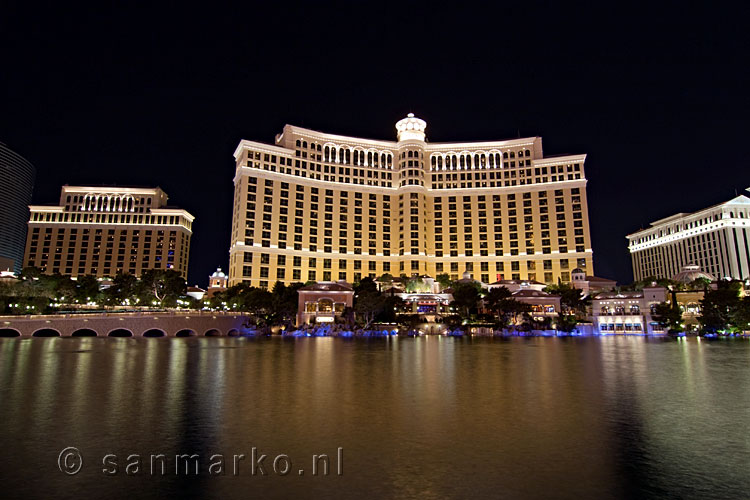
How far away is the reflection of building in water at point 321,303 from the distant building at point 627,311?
52.3m

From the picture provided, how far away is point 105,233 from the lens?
532 feet


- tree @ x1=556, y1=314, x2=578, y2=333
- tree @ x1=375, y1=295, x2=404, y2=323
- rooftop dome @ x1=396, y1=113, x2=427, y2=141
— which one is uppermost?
rooftop dome @ x1=396, y1=113, x2=427, y2=141

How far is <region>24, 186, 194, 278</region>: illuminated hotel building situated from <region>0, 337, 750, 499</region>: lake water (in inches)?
5955

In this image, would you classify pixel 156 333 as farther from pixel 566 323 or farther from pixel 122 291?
pixel 566 323

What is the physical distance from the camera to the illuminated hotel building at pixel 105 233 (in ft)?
520

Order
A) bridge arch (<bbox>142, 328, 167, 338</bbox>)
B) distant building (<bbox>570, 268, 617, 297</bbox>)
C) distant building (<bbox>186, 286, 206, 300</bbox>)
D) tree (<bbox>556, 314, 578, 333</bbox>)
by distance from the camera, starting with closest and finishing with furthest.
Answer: bridge arch (<bbox>142, 328, 167, 338</bbox>) < tree (<bbox>556, 314, 578, 333</bbox>) < distant building (<bbox>570, 268, 617, 297</bbox>) < distant building (<bbox>186, 286, 206, 300</bbox>)

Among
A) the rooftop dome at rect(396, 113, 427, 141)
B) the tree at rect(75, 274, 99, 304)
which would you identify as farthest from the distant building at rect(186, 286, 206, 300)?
the rooftop dome at rect(396, 113, 427, 141)

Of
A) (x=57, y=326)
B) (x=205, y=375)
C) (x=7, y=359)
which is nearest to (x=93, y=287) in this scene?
(x=57, y=326)

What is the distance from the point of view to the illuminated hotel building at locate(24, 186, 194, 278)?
520 ft

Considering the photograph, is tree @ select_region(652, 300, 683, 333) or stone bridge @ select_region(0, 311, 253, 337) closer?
stone bridge @ select_region(0, 311, 253, 337)

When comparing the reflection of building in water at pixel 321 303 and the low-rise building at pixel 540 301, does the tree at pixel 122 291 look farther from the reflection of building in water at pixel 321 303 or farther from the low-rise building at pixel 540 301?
the low-rise building at pixel 540 301

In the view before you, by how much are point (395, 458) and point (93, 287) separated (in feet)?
338

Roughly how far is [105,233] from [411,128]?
11559cm

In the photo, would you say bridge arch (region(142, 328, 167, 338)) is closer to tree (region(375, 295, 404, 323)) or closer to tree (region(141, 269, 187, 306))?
tree (region(141, 269, 187, 306))
